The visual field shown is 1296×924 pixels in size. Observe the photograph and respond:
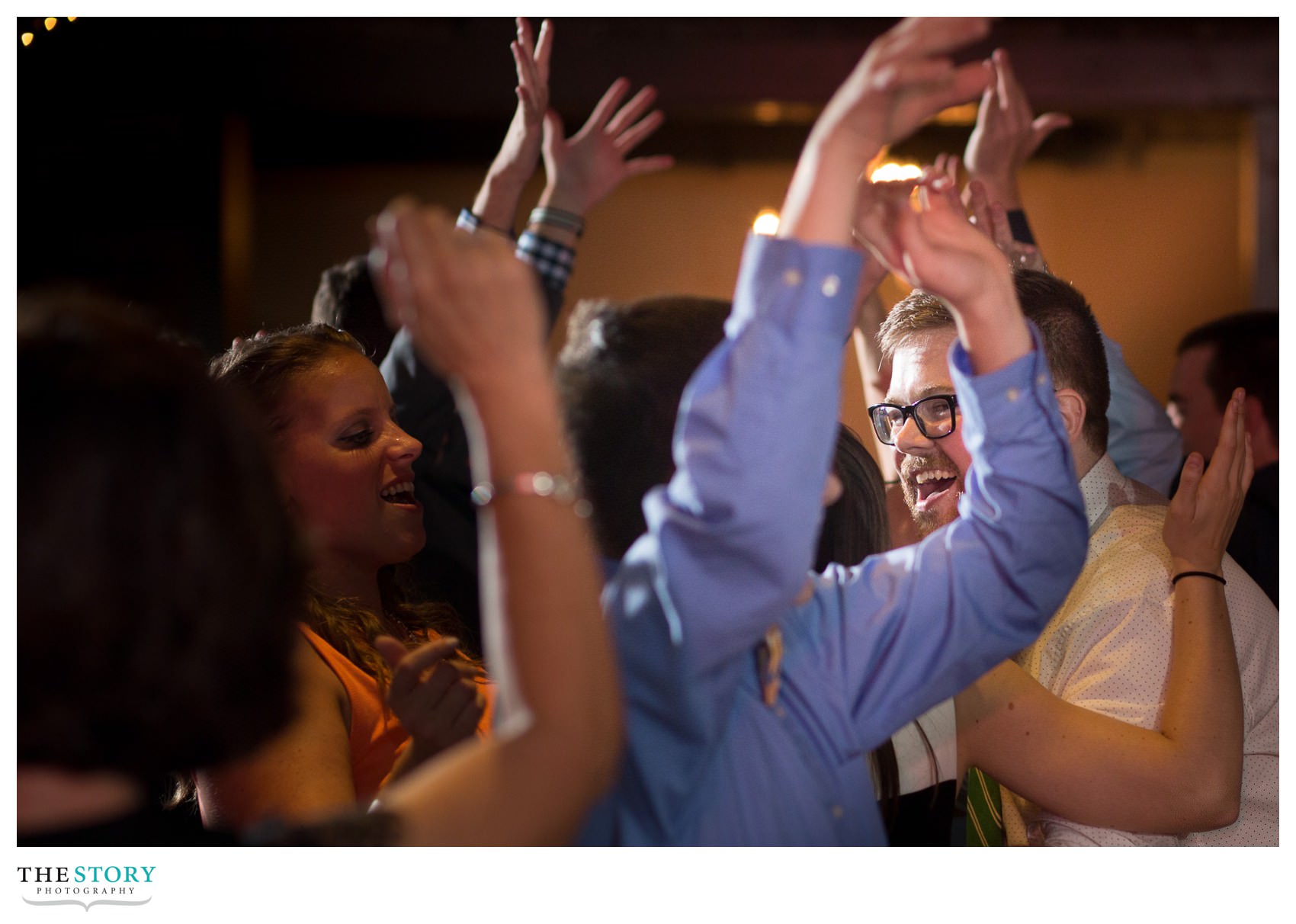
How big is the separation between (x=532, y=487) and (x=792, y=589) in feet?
0.67

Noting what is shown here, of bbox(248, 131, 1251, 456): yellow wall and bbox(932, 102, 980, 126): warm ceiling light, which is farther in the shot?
bbox(248, 131, 1251, 456): yellow wall

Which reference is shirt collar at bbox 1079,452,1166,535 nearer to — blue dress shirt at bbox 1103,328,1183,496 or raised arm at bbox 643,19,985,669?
blue dress shirt at bbox 1103,328,1183,496

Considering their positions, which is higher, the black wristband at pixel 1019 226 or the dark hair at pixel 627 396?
the black wristband at pixel 1019 226

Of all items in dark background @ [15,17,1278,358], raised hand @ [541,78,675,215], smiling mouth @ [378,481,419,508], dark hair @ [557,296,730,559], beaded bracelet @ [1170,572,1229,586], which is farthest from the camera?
dark background @ [15,17,1278,358]

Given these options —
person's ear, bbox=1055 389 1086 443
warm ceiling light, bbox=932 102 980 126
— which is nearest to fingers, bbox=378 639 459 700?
person's ear, bbox=1055 389 1086 443

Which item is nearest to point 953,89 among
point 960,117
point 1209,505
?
point 1209,505

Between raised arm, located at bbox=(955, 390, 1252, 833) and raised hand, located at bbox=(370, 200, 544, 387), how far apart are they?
0.71 metres

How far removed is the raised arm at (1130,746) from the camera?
1267mm

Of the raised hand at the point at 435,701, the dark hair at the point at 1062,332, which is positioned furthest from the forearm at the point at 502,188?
the raised hand at the point at 435,701

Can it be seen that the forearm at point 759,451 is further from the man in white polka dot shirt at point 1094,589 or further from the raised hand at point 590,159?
the raised hand at point 590,159

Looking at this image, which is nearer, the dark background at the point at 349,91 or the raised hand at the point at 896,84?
the raised hand at the point at 896,84

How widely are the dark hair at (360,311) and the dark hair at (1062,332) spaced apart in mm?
1072

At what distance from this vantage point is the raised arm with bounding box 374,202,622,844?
2.63ft

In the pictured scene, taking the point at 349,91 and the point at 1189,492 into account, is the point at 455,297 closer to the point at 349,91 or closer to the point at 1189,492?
the point at 1189,492
